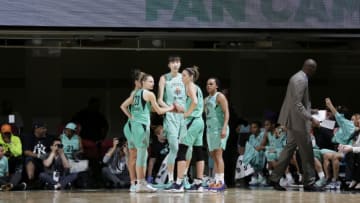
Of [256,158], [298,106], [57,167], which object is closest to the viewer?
[298,106]

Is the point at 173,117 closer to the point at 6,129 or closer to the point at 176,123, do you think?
the point at 176,123

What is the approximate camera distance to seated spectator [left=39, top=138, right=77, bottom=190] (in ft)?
53.0

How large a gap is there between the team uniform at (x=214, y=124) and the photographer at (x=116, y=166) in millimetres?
2857

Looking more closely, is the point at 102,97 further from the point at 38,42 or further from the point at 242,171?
the point at 242,171

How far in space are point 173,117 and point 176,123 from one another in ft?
0.39

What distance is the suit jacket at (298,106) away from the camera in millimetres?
14070

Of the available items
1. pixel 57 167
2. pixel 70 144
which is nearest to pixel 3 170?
pixel 57 167

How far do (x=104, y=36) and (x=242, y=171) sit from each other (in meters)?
3.97

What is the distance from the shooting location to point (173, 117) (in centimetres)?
1398

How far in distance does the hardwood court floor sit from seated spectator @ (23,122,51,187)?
1.57 m

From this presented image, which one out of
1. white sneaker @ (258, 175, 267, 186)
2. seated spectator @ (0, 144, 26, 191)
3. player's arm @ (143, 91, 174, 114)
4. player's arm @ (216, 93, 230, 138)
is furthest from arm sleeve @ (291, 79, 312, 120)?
seated spectator @ (0, 144, 26, 191)

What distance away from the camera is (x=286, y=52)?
17.8m

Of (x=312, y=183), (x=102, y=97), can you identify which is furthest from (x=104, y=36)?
(x=312, y=183)

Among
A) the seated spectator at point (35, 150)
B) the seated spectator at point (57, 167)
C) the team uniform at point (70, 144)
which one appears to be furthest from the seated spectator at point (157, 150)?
the seated spectator at point (35, 150)
